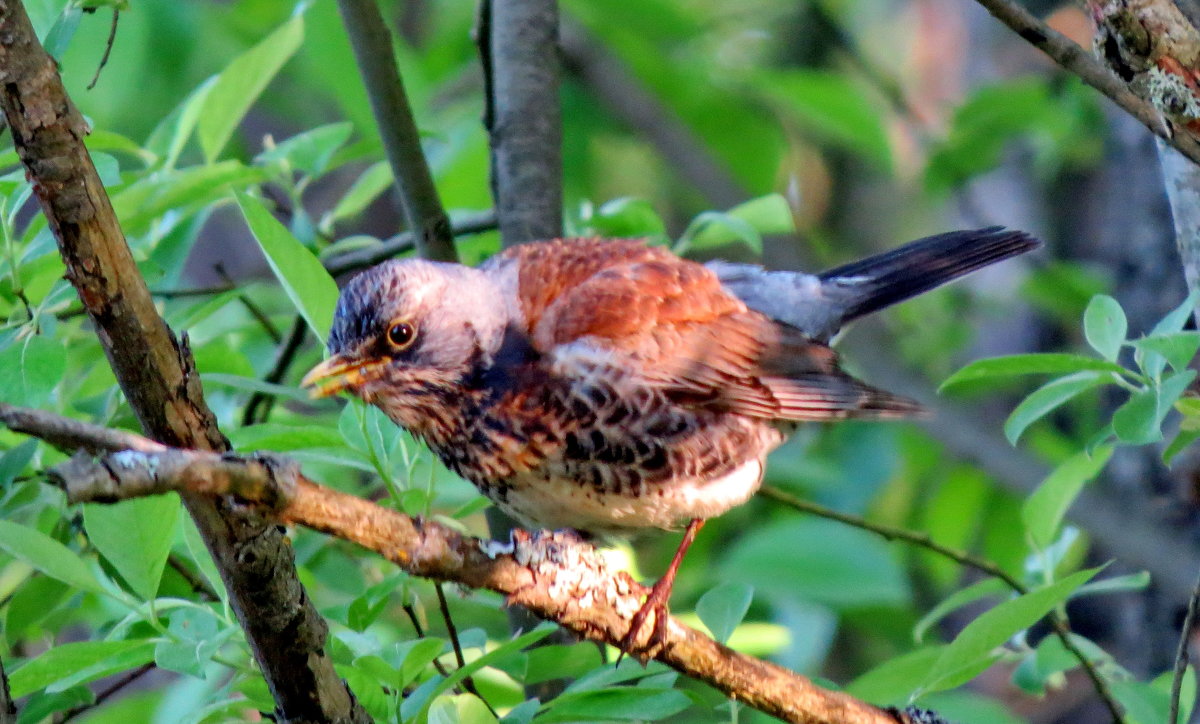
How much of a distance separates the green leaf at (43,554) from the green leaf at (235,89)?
124cm

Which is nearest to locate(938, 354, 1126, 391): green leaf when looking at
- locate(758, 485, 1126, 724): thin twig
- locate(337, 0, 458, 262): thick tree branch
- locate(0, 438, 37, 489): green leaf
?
locate(758, 485, 1126, 724): thin twig

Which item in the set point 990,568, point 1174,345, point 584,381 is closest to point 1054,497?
point 990,568

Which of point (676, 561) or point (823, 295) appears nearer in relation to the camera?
point (676, 561)

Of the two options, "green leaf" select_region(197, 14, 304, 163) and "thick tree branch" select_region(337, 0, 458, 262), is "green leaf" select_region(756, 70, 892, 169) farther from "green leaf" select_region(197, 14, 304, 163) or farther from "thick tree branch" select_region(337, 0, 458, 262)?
"green leaf" select_region(197, 14, 304, 163)

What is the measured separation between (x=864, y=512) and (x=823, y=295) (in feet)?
7.91

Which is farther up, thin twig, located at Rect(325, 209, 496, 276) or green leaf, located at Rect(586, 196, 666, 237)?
green leaf, located at Rect(586, 196, 666, 237)

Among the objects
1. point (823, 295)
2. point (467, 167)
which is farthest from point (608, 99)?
point (823, 295)

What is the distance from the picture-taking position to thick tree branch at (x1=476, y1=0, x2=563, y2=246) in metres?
3.74

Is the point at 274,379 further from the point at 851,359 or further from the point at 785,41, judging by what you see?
the point at 785,41

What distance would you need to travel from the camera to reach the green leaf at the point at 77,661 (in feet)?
6.94

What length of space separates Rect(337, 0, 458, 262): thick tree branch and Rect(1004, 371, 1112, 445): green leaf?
1704 mm

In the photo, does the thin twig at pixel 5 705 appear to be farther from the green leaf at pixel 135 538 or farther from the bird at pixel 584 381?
the bird at pixel 584 381

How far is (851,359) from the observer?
18.5ft

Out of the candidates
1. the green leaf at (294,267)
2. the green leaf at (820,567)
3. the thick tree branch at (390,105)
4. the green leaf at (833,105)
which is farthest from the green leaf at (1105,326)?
the green leaf at (833,105)
